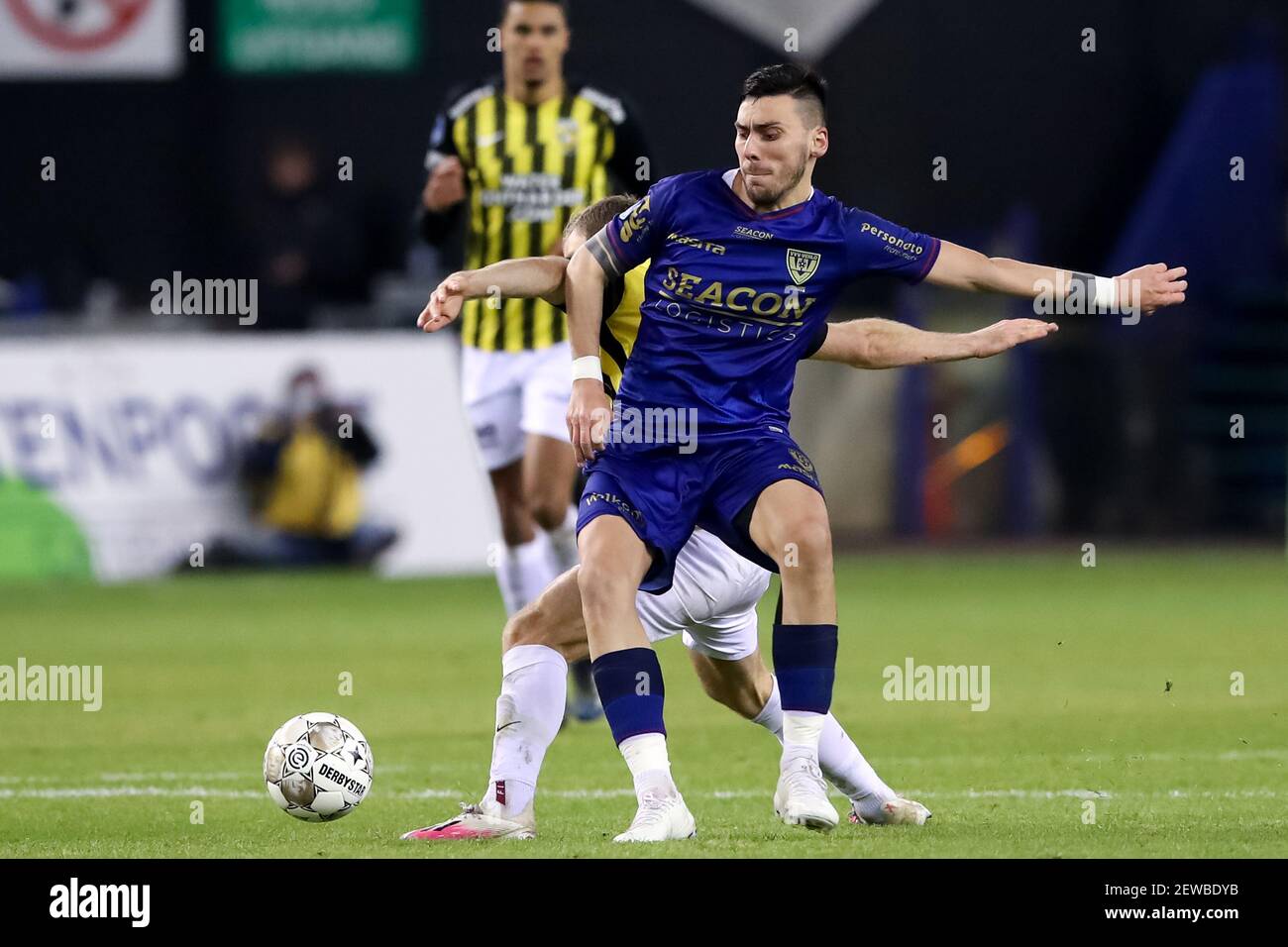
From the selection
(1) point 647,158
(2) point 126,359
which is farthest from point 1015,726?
(2) point 126,359

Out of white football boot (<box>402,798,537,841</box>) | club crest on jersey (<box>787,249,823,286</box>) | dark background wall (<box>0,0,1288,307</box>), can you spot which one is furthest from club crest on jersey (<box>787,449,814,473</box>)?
dark background wall (<box>0,0,1288,307</box>)

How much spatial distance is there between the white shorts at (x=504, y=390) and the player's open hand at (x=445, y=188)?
63 cm

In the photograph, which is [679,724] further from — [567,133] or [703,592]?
[703,592]

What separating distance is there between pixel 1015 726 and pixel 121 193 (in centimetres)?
1543

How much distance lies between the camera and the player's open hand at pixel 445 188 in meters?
8.53

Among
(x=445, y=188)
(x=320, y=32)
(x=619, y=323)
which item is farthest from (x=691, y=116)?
(x=619, y=323)

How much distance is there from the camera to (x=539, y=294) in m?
5.91

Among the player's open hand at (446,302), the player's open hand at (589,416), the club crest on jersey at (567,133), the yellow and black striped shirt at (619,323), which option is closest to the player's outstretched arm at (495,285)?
the player's open hand at (446,302)

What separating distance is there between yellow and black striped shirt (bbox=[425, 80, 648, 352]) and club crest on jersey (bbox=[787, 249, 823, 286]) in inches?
117

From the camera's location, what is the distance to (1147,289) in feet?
19.3

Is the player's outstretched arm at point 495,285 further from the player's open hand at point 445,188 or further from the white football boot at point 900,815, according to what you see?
the player's open hand at point 445,188
